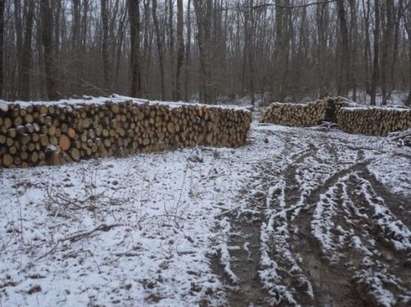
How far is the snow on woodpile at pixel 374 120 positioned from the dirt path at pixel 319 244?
26.3 feet

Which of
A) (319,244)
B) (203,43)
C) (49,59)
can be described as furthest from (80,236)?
(203,43)

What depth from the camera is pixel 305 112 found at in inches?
861

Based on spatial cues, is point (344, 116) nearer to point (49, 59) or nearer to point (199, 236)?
point (49, 59)

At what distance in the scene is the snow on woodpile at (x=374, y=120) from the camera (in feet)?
48.3

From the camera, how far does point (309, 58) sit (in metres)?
35.7

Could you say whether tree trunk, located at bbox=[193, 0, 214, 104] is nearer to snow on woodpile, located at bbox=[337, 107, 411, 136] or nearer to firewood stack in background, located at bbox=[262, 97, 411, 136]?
firewood stack in background, located at bbox=[262, 97, 411, 136]

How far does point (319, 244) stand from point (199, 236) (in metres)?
1.43

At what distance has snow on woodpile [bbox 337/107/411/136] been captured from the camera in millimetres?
14719

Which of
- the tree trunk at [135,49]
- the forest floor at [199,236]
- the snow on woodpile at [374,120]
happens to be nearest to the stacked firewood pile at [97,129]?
the forest floor at [199,236]

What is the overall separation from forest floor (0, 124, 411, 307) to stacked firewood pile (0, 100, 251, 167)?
0.45 m

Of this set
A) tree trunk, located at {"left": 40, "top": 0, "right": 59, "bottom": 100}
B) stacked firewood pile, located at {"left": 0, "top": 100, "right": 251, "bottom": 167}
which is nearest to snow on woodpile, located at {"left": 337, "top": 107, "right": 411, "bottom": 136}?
stacked firewood pile, located at {"left": 0, "top": 100, "right": 251, "bottom": 167}

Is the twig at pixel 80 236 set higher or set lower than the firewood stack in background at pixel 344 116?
lower

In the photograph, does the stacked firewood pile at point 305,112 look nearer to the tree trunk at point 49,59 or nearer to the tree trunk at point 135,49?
the tree trunk at point 135,49

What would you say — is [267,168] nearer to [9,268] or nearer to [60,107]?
[60,107]
